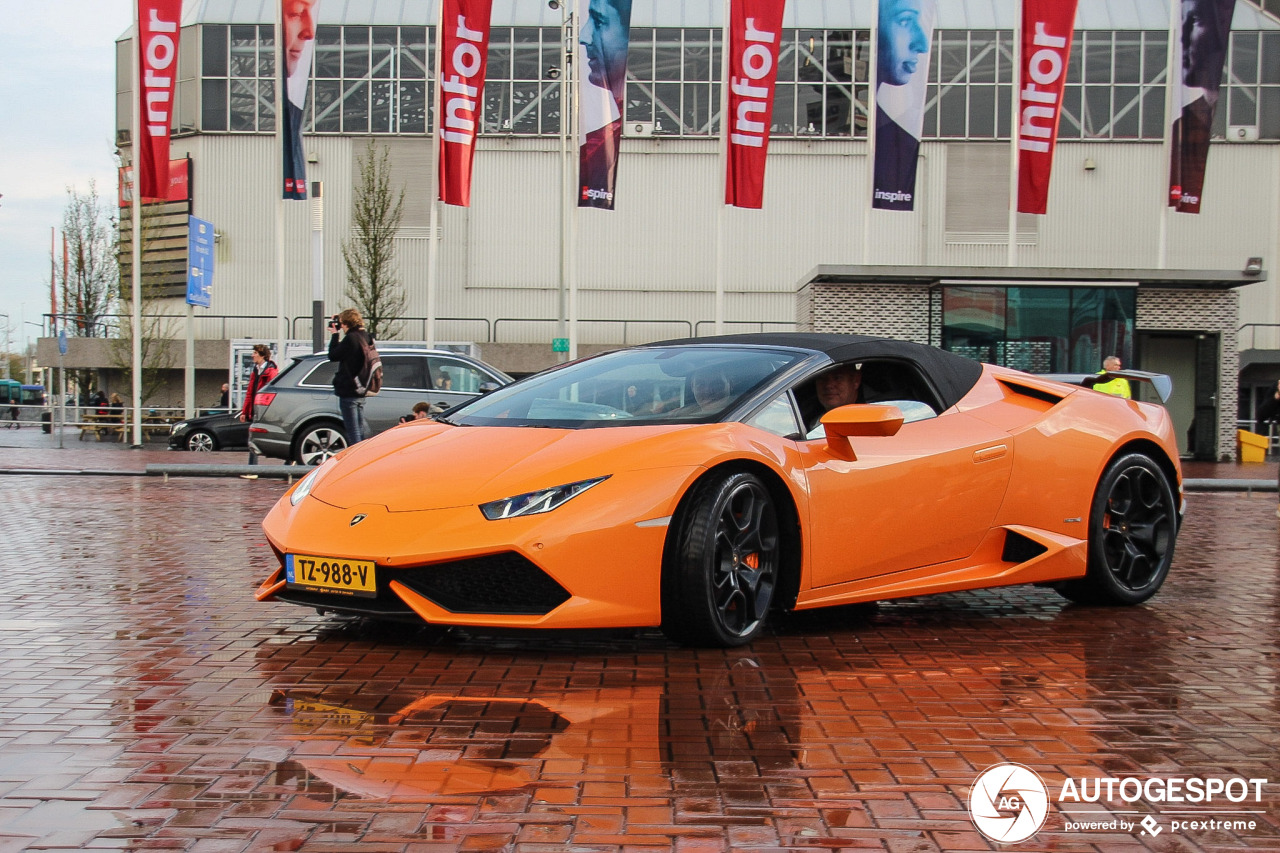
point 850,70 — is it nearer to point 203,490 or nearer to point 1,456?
point 1,456

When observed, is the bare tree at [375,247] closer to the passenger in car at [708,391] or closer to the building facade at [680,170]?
the building facade at [680,170]

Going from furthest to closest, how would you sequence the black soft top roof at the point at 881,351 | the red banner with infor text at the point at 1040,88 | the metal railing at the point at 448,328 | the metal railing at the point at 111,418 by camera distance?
the metal railing at the point at 448,328, the metal railing at the point at 111,418, the red banner with infor text at the point at 1040,88, the black soft top roof at the point at 881,351

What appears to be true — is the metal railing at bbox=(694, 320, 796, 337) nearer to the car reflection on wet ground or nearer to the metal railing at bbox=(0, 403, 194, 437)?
the metal railing at bbox=(0, 403, 194, 437)

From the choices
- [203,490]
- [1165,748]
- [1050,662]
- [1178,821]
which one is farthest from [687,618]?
[203,490]

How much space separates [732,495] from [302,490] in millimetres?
1876

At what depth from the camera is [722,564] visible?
4859mm

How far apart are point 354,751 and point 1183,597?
4.79m

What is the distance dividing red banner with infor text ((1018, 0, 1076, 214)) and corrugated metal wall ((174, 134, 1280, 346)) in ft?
52.9

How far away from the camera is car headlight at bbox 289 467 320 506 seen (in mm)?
5312

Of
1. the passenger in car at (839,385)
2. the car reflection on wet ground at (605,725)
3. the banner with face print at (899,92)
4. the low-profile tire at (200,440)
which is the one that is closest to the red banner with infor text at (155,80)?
the low-profile tire at (200,440)

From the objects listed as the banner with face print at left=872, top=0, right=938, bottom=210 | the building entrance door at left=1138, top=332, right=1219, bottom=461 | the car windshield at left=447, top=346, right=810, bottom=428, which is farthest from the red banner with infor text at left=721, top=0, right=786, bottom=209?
the car windshield at left=447, top=346, right=810, bottom=428

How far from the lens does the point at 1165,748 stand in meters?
3.67

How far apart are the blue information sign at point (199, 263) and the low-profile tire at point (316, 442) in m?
8.71

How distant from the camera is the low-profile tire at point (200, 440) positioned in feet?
76.4
